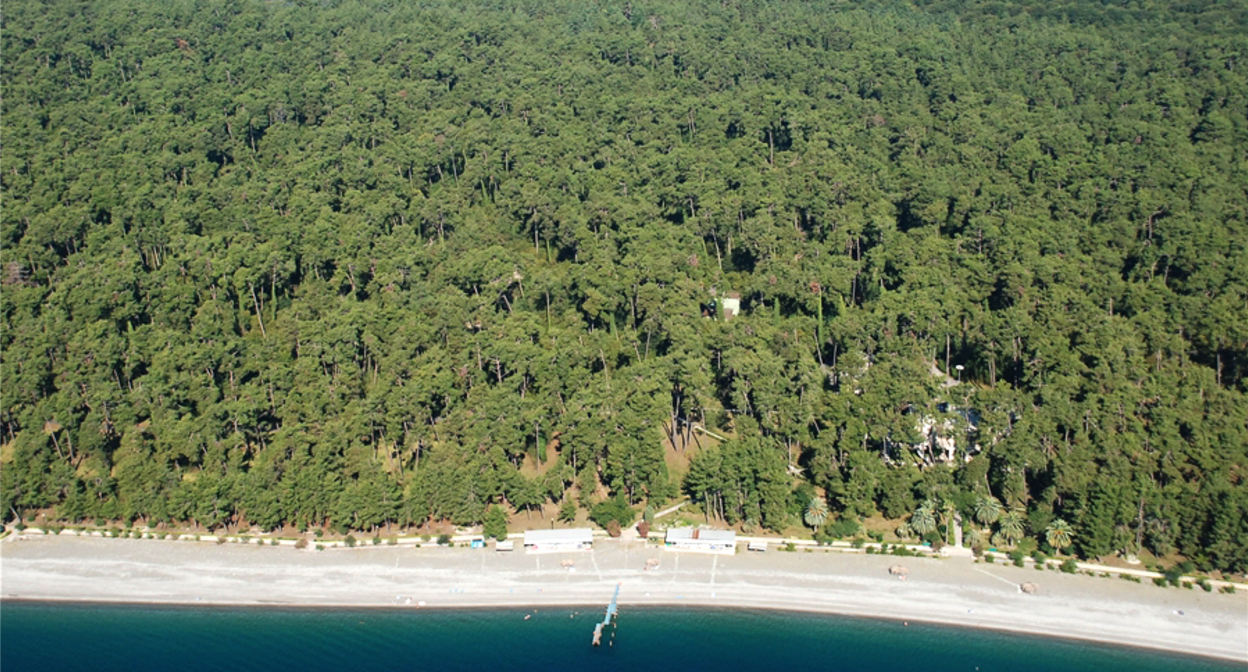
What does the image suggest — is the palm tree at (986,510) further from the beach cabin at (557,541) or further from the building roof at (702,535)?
the beach cabin at (557,541)

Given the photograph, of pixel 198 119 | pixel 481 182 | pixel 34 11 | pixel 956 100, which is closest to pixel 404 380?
pixel 481 182

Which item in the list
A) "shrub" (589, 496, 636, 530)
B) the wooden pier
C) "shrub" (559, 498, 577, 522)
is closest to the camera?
→ the wooden pier

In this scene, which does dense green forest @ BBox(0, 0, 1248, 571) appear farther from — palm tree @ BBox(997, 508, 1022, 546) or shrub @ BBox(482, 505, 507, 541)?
shrub @ BBox(482, 505, 507, 541)

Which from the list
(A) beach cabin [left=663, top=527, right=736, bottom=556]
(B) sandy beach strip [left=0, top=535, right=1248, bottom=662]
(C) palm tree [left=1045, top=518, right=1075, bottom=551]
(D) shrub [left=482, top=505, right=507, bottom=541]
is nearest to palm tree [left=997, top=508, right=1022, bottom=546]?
(C) palm tree [left=1045, top=518, right=1075, bottom=551]

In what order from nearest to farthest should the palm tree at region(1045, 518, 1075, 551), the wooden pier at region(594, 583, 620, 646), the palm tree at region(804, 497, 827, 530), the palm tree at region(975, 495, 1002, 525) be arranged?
the wooden pier at region(594, 583, 620, 646) → the palm tree at region(1045, 518, 1075, 551) → the palm tree at region(975, 495, 1002, 525) → the palm tree at region(804, 497, 827, 530)

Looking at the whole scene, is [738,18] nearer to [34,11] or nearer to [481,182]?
[481,182]

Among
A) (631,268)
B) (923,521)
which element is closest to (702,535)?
(923,521)
